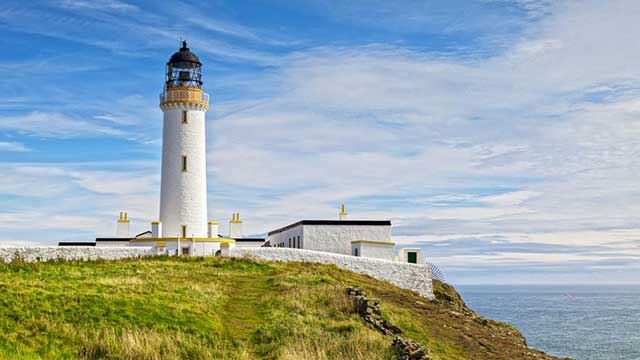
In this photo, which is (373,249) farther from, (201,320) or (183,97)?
(201,320)

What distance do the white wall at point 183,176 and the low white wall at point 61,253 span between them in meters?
3.70

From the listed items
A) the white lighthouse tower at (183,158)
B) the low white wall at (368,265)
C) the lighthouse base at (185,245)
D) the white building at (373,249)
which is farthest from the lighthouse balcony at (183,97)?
the white building at (373,249)

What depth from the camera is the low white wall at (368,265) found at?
34562mm

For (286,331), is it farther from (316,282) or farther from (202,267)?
(202,267)

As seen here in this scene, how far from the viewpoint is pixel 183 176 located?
37.5 metres

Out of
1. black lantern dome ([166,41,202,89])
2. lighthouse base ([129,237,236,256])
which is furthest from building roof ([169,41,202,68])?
lighthouse base ([129,237,236,256])

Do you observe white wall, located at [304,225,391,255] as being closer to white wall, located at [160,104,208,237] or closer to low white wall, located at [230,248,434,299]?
low white wall, located at [230,248,434,299]

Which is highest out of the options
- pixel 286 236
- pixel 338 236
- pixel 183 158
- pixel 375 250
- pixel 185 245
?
pixel 183 158

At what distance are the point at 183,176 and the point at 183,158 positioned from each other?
0.93 m

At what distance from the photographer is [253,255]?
34.4 m

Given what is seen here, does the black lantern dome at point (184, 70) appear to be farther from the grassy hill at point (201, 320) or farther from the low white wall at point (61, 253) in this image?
the grassy hill at point (201, 320)

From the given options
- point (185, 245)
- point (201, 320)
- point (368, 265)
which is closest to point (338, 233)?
point (368, 265)

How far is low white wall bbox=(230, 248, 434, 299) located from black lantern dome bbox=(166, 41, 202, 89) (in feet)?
32.5

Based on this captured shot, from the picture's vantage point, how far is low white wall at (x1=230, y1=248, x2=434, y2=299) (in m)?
34.6
